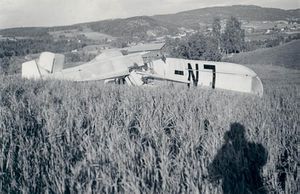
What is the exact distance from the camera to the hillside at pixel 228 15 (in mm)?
115812

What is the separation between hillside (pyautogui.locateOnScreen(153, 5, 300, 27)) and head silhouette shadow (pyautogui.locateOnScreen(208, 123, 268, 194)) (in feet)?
382

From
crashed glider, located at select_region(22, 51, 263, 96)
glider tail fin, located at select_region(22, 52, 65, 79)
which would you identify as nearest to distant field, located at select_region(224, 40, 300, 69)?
crashed glider, located at select_region(22, 51, 263, 96)

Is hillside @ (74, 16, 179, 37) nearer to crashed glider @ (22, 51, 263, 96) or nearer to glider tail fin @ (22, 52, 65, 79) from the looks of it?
glider tail fin @ (22, 52, 65, 79)

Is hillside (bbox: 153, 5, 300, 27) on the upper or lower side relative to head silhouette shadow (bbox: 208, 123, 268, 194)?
upper

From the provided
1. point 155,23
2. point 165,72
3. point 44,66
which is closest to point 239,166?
point 165,72

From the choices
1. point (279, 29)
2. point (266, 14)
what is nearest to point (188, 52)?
point (279, 29)

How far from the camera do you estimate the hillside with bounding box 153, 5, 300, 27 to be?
11581cm

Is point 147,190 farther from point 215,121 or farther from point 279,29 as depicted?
point 279,29

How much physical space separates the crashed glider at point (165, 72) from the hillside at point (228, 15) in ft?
353

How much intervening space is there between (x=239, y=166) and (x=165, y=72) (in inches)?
396

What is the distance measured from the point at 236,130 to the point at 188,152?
3.59 feet

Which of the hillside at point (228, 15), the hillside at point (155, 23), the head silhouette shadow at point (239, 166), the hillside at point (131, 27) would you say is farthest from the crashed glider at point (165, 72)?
the hillside at point (228, 15)

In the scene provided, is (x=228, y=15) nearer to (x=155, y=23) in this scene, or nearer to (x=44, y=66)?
(x=155, y=23)

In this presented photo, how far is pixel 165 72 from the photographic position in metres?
13.2
